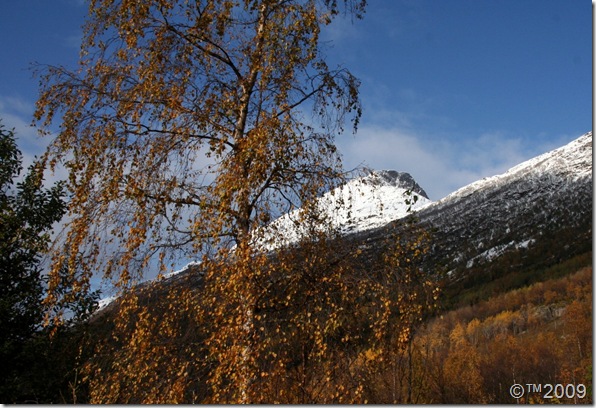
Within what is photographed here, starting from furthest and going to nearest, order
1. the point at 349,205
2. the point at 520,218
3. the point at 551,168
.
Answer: the point at 551,168 < the point at 520,218 < the point at 349,205

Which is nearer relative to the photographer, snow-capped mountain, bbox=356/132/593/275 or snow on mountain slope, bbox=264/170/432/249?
snow on mountain slope, bbox=264/170/432/249

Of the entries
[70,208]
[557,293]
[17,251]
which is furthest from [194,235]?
[557,293]

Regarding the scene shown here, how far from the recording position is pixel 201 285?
6.63m

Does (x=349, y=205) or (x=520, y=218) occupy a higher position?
(x=520, y=218)

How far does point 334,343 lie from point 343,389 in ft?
1.71

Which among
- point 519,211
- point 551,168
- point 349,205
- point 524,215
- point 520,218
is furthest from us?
point 551,168

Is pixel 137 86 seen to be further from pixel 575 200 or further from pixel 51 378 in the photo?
pixel 575 200

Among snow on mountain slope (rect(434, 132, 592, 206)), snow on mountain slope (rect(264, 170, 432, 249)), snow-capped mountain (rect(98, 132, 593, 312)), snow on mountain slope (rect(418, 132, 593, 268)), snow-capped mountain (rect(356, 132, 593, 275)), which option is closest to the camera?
snow on mountain slope (rect(264, 170, 432, 249))

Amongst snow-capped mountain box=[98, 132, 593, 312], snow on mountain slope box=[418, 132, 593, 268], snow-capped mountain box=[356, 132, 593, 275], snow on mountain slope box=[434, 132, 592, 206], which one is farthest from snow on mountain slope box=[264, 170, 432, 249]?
snow on mountain slope box=[434, 132, 592, 206]

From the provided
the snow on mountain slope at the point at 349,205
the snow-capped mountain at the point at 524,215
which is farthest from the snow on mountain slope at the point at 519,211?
the snow on mountain slope at the point at 349,205

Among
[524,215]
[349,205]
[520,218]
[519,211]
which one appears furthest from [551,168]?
[349,205]

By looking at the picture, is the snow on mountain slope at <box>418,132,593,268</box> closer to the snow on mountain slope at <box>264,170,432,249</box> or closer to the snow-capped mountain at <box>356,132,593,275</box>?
the snow-capped mountain at <box>356,132,593,275</box>

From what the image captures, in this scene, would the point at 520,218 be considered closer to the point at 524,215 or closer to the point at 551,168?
the point at 524,215

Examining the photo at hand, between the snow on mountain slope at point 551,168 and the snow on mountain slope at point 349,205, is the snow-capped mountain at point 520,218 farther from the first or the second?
the snow on mountain slope at point 349,205
